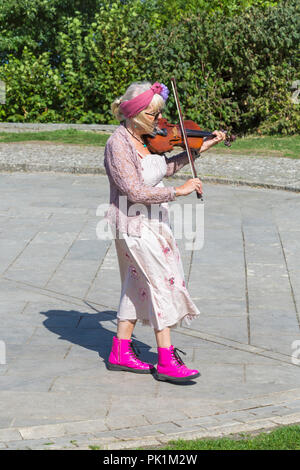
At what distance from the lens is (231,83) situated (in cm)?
1831

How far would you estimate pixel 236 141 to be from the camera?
1672 centimetres

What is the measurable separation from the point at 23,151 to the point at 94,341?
9.18 m

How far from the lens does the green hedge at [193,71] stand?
18109 millimetres

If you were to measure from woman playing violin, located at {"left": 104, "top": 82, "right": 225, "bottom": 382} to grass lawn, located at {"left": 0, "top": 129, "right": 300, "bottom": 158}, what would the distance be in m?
9.72

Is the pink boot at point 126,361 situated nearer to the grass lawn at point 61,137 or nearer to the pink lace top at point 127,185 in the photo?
the pink lace top at point 127,185

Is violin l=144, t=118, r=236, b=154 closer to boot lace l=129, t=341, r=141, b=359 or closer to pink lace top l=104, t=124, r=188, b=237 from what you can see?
pink lace top l=104, t=124, r=188, b=237

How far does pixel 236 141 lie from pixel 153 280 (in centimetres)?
1128

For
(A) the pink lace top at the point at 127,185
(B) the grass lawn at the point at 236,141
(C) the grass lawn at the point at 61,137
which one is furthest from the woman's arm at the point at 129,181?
(C) the grass lawn at the point at 61,137

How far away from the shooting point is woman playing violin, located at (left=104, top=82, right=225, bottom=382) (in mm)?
5617

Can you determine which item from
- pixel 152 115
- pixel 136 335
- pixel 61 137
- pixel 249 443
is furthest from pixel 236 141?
pixel 249 443

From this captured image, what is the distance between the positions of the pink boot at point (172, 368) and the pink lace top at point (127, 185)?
0.81 metres

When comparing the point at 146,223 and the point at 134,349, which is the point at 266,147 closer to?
the point at 134,349

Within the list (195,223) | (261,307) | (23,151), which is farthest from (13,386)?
(23,151)

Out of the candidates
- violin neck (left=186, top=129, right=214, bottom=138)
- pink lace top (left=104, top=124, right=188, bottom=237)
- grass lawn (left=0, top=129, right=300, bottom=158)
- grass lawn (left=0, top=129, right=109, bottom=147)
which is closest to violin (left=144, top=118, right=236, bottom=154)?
violin neck (left=186, top=129, right=214, bottom=138)
